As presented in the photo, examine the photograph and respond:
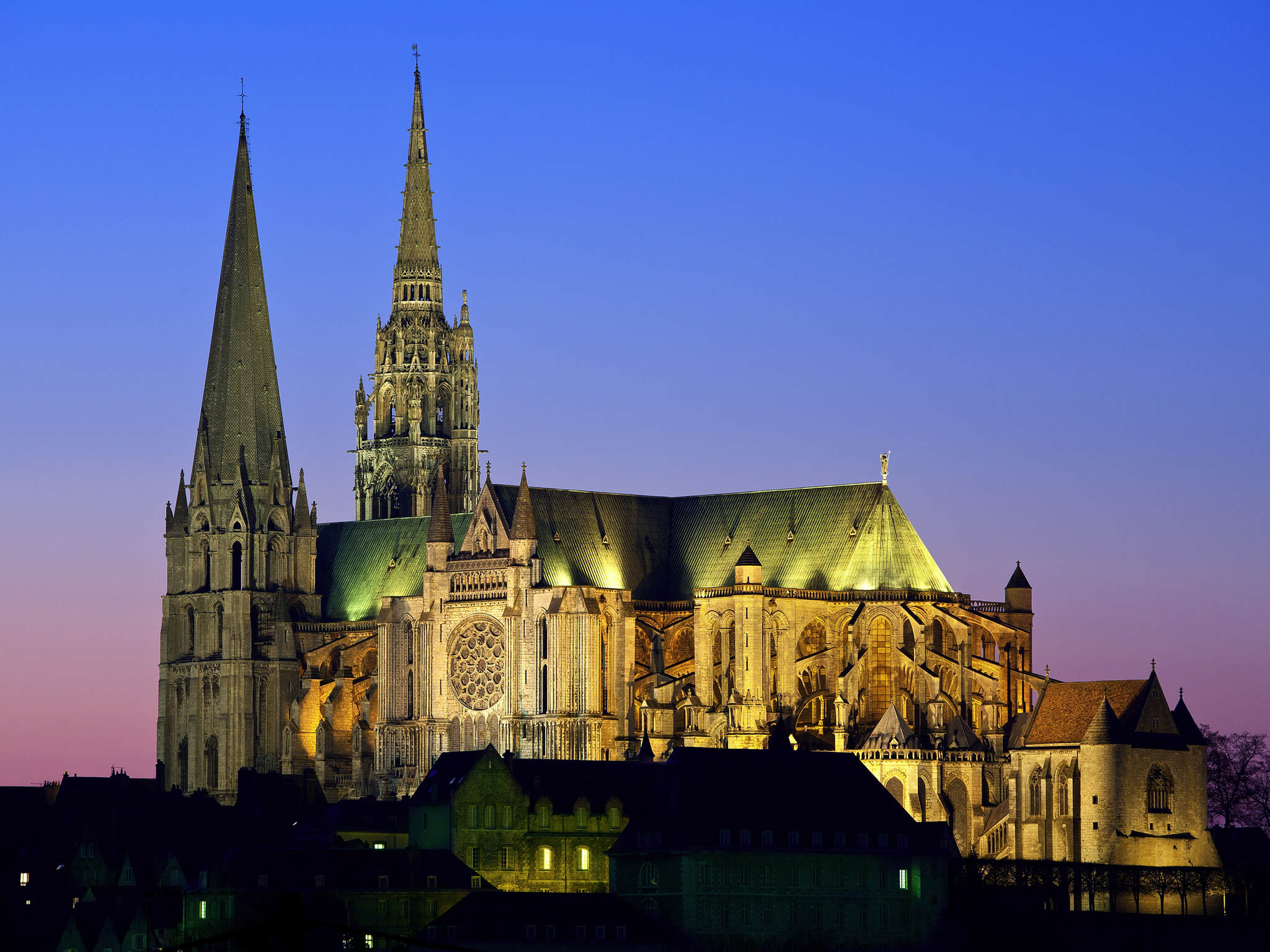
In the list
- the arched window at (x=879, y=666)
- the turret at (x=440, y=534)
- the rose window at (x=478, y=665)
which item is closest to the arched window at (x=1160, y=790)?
the arched window at (x=879, y=666)

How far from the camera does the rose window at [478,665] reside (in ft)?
504

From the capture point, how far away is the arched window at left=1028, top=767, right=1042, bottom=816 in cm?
13712

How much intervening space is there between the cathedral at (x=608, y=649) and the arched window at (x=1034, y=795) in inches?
4.6

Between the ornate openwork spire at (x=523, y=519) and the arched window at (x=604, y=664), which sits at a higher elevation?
the ornate openwork spire at (x=523, y=519)

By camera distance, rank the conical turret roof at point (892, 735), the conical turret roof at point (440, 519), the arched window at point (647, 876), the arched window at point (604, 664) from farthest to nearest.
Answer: the conical turret roof at point (440, 519) → the arched window at point (604, 664) → the conical turret roof at point (892, 735) → the arched window at point (647, 876)

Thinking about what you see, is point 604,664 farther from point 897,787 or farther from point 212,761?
point 212,761

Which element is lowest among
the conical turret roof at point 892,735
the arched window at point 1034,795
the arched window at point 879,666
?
the arched window at point 1034,795

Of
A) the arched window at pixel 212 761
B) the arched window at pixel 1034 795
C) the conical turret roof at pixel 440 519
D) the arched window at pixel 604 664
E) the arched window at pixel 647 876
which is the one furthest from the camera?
the arched window at pixel 212 761

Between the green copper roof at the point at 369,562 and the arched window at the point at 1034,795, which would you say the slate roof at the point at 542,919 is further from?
the green copper roof at the point at 369,562

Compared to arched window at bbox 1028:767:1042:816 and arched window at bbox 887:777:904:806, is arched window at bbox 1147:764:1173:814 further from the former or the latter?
arched window at bbox 887:777:904:806

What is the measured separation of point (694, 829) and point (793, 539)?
130 feet

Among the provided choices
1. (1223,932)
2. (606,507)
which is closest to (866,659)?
(606,507)

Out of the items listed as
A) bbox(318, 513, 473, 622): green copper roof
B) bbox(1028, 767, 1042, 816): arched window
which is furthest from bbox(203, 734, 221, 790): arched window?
bbox(1028, 767, 1042, 816): arched window

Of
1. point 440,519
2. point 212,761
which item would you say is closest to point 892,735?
point 440,519
